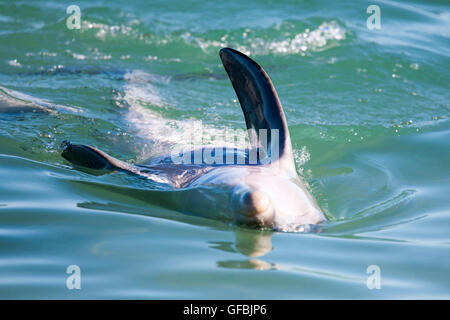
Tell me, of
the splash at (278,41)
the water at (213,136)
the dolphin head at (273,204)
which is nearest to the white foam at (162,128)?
the water at (213,136)

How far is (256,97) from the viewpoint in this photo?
4.93 m

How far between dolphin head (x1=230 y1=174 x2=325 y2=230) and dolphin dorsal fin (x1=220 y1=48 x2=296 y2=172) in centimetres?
64

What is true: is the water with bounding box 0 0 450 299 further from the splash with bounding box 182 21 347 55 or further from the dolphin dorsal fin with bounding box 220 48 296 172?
the dolphin dorsal fin with bounding box 220 48 296 172

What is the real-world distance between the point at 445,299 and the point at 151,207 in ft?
6.49

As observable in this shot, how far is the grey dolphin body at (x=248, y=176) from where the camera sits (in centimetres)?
369

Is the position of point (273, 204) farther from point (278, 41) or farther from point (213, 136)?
point (278, 41)

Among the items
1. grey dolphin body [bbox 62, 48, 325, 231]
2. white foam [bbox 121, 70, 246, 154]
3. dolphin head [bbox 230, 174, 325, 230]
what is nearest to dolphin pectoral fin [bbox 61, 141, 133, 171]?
grey dolphin body [bbox 62, 48, 325, 231]

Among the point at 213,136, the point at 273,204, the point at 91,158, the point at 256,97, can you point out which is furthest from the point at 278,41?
the point at 273,204

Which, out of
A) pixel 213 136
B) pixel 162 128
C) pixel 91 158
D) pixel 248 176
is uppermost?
pixel 162 128

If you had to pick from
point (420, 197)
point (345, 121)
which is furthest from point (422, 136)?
point (420, 197)

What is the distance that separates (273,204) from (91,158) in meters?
1.44

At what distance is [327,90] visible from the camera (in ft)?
26.7

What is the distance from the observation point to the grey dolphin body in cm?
369
